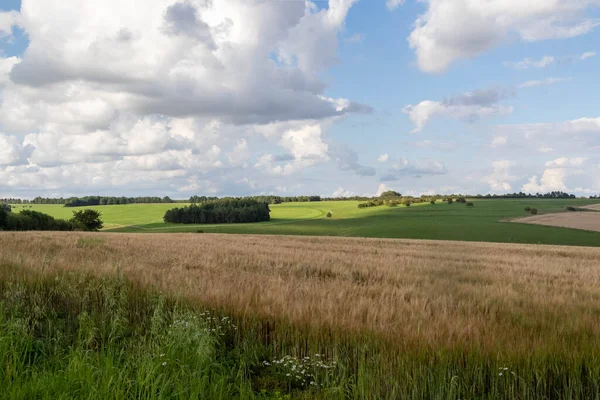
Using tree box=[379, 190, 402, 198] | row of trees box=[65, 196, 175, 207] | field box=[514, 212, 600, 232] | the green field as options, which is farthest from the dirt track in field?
row of trees box=[65, 196, 175, 207]

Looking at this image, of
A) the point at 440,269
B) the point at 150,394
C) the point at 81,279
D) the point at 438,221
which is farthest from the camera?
the point at 438,221

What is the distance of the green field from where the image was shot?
207ft

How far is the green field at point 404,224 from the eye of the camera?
6322cm

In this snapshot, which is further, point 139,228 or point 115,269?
point 139,228

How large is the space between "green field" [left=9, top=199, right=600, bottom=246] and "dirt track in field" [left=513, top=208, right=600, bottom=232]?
4.56 metres

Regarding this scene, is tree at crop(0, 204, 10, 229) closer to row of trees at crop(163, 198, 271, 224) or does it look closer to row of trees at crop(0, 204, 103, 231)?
row of trees at crop(0, 204, 103, 231)

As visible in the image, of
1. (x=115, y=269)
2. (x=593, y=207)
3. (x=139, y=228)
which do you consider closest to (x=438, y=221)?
(x=593, y=207)

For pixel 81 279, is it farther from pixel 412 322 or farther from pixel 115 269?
pixel 412 322

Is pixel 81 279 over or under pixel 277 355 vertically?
over

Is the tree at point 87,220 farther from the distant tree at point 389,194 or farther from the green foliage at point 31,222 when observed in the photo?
the distant tree at point 389,194

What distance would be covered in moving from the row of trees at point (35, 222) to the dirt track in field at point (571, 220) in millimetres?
85030

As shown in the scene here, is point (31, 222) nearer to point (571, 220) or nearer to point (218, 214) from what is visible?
point (218, 214)

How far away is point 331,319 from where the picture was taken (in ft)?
17.7

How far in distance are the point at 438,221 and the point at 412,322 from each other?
3259 inches
